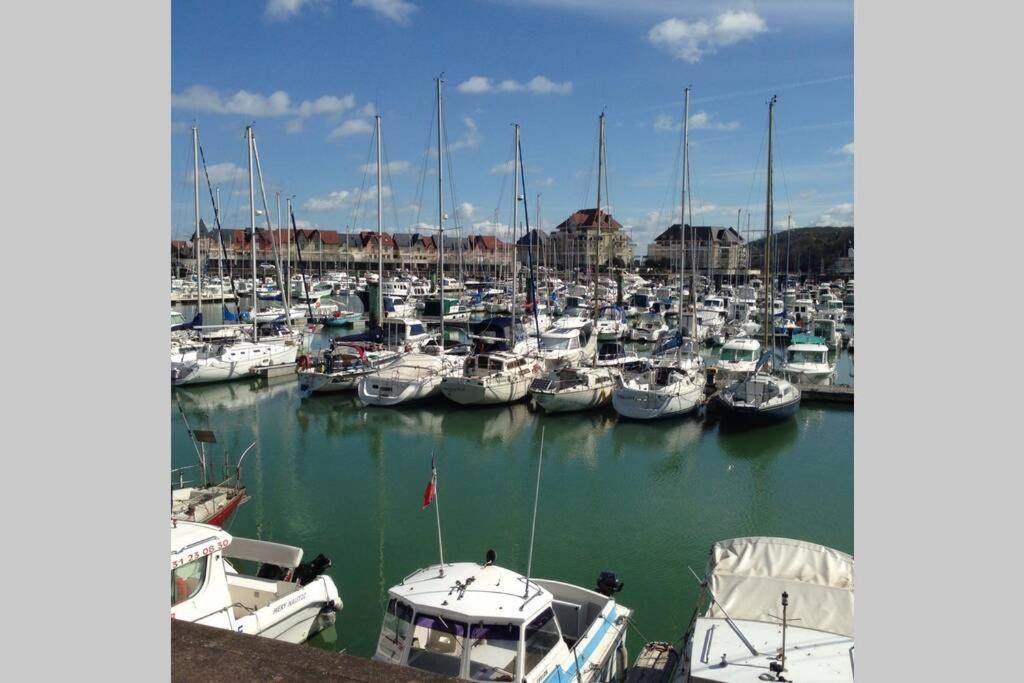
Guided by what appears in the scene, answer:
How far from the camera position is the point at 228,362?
120ft

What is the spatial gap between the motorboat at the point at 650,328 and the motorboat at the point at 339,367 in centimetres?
2152

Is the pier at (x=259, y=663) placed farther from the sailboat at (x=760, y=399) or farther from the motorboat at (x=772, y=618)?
the sailboat at (x=760, y=399)

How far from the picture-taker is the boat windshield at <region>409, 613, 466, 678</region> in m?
9.03

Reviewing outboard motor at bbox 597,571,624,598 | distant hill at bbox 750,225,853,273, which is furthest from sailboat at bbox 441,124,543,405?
distant hill at bbox 750,225,853,273

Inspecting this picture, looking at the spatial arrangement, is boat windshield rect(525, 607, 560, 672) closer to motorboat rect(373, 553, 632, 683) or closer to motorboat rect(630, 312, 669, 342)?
motorboat rect(373, 553, 632, 683)

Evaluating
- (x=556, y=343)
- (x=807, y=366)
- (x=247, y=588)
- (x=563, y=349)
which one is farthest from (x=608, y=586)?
(x=556, y=343)

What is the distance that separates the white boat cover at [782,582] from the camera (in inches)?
370

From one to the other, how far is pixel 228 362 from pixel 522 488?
20823 millimetres

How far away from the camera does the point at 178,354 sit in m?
36.4

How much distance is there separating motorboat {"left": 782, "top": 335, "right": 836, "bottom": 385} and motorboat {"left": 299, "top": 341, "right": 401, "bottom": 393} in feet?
61.2

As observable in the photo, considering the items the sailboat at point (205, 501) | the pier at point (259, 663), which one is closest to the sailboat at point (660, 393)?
the sailboat at point (205, 501)

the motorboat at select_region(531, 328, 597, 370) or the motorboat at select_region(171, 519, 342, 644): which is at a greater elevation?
the motorboat at select_region(531, 328, 597, 370)

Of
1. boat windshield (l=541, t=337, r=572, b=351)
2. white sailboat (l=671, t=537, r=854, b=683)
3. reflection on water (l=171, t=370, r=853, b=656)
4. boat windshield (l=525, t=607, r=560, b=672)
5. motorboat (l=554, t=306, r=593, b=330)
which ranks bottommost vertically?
reflection on water (l=171, t=370, r=853, b=656)

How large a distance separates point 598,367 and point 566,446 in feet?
27.1
